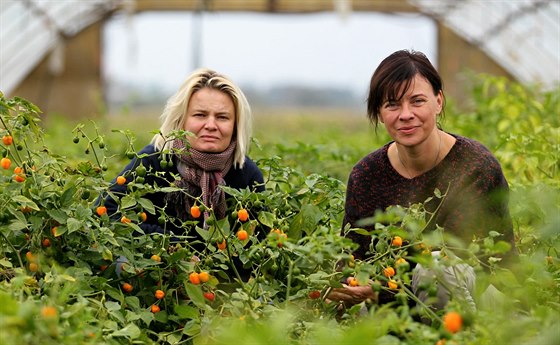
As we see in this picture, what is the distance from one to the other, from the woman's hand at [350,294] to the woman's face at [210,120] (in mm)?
891

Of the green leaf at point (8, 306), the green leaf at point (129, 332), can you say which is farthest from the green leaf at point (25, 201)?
the green leaf at point (8, 306)

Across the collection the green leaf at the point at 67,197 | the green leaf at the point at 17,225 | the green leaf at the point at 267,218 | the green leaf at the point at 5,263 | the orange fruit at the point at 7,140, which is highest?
the orange fruit at the point at 7,140

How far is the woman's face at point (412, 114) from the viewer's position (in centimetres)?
291

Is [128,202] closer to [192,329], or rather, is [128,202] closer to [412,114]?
[192,329]

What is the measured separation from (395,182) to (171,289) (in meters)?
0.84

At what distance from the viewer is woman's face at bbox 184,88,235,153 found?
3312 mm

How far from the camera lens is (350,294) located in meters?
2.60

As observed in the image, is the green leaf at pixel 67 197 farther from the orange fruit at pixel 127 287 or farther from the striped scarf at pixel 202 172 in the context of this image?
the striped scarf at pixel 202 172

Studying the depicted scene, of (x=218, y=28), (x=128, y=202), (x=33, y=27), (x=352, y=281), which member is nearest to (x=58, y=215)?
(x=128, y=202)

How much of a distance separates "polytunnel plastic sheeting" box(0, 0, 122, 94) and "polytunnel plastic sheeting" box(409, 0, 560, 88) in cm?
516

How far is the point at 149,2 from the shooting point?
14.2m

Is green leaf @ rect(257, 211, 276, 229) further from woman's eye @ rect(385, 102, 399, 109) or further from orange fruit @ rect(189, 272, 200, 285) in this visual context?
woman's eye @ rect(385, 102, 399, 109)

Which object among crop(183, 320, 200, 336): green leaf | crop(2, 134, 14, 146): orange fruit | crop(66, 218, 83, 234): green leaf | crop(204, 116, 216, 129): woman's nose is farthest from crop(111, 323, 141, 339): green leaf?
crop(204, 116, 216, 129): woman's nose

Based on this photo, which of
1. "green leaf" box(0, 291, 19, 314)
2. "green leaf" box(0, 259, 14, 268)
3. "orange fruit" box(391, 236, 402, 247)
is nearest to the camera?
"green leaf" box(0, 291, 19, 314)
